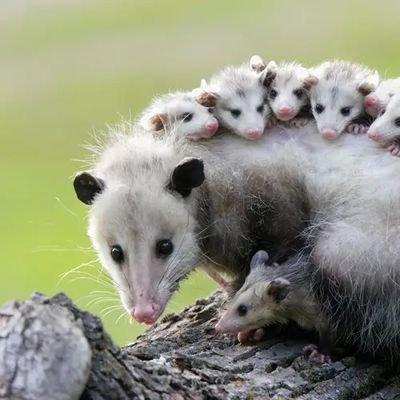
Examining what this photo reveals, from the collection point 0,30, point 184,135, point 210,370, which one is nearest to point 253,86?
point 184,135

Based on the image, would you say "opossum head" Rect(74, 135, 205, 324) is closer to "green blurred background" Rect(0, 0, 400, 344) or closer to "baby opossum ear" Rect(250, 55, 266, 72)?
"baby opossum ear" Rect(250, 55, 266, 72)

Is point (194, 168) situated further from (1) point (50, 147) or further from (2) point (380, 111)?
(1) point (50, 147)

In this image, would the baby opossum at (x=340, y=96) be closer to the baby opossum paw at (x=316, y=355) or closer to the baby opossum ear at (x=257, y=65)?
the baby opossum ear at (x=257, y=65)

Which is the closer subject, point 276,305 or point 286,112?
point 276,305

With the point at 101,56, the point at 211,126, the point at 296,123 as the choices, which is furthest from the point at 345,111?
the point at 101,56

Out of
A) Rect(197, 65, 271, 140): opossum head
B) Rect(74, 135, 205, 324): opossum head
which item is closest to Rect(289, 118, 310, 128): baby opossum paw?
Rect(197, 65, 271, 140): opossum head

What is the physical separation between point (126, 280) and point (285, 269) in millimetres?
571

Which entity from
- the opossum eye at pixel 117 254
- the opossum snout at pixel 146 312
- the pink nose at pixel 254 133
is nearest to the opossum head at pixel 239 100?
the pink nose at pixel 254 133

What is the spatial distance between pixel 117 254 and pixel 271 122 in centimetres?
94

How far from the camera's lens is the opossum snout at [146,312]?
156 inches

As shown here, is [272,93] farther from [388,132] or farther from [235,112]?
[388,132]

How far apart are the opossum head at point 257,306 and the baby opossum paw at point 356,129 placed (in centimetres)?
68

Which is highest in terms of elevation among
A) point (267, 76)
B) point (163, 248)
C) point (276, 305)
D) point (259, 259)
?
point (267, 76)

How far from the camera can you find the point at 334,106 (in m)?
4.50
